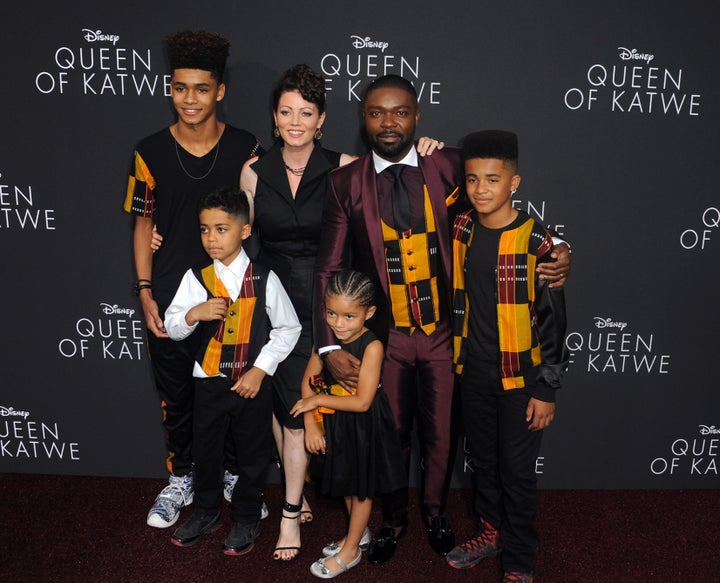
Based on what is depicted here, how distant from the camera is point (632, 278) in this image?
11.4 ft

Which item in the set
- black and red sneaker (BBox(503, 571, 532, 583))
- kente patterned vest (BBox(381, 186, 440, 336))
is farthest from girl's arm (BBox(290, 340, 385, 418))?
black and red sneaker (BBox(503, 571, 532, 583))

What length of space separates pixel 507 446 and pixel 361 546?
0.86m

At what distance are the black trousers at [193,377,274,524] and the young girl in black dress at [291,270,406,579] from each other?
0.82ft

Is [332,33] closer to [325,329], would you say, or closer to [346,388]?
[325,329]

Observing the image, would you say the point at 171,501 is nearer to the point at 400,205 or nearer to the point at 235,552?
the point at 235,552

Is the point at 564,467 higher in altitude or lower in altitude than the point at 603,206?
lower

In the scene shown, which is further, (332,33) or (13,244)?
(13,244)

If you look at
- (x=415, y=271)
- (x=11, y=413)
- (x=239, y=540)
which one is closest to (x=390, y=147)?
(x=415, y=271)

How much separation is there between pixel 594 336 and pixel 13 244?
3016 mm

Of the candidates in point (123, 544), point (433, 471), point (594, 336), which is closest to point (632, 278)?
point (594, 336)

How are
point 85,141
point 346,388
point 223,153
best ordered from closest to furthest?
point 346,388
point 223,153
point 85,141

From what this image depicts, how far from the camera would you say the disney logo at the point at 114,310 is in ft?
11.7

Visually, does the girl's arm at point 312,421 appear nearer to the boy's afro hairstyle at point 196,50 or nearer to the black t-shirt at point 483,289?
the black t-shirt at point 483,289

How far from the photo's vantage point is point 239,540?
3.06 meters
